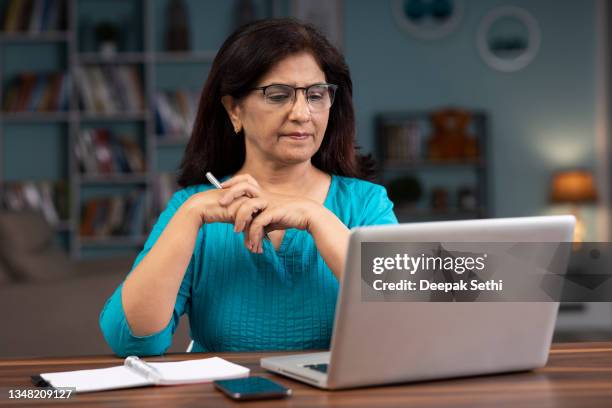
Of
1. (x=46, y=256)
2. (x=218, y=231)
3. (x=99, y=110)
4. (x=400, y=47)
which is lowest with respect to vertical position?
(x=46, y=256)

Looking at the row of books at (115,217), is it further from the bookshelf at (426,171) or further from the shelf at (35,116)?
the bookshelf at (426,171)

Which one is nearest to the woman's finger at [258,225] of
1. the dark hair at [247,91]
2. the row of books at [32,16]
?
the dark hair at [247,91]

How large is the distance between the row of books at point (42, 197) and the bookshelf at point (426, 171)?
2.12 meters

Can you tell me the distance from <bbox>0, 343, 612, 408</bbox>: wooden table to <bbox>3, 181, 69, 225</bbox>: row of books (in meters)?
4.44

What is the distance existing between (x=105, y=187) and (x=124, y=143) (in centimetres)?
37

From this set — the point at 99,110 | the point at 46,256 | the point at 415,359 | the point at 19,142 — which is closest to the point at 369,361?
the point at 415,359

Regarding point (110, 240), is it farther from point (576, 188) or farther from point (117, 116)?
point (576, 188)

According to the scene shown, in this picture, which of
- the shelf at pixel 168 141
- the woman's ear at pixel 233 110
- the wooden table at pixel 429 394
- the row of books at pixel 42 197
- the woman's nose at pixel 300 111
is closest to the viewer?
the wooden table at pixel 429 394

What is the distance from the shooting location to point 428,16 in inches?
230

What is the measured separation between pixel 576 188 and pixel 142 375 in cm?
490

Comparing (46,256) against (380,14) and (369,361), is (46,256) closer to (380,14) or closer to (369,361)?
(369,361)

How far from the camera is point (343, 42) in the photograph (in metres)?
5.84

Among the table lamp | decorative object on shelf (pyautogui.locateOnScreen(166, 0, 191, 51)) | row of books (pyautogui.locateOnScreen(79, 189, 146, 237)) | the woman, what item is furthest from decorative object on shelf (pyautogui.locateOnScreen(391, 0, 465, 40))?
the woman

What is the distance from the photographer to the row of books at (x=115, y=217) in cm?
555
